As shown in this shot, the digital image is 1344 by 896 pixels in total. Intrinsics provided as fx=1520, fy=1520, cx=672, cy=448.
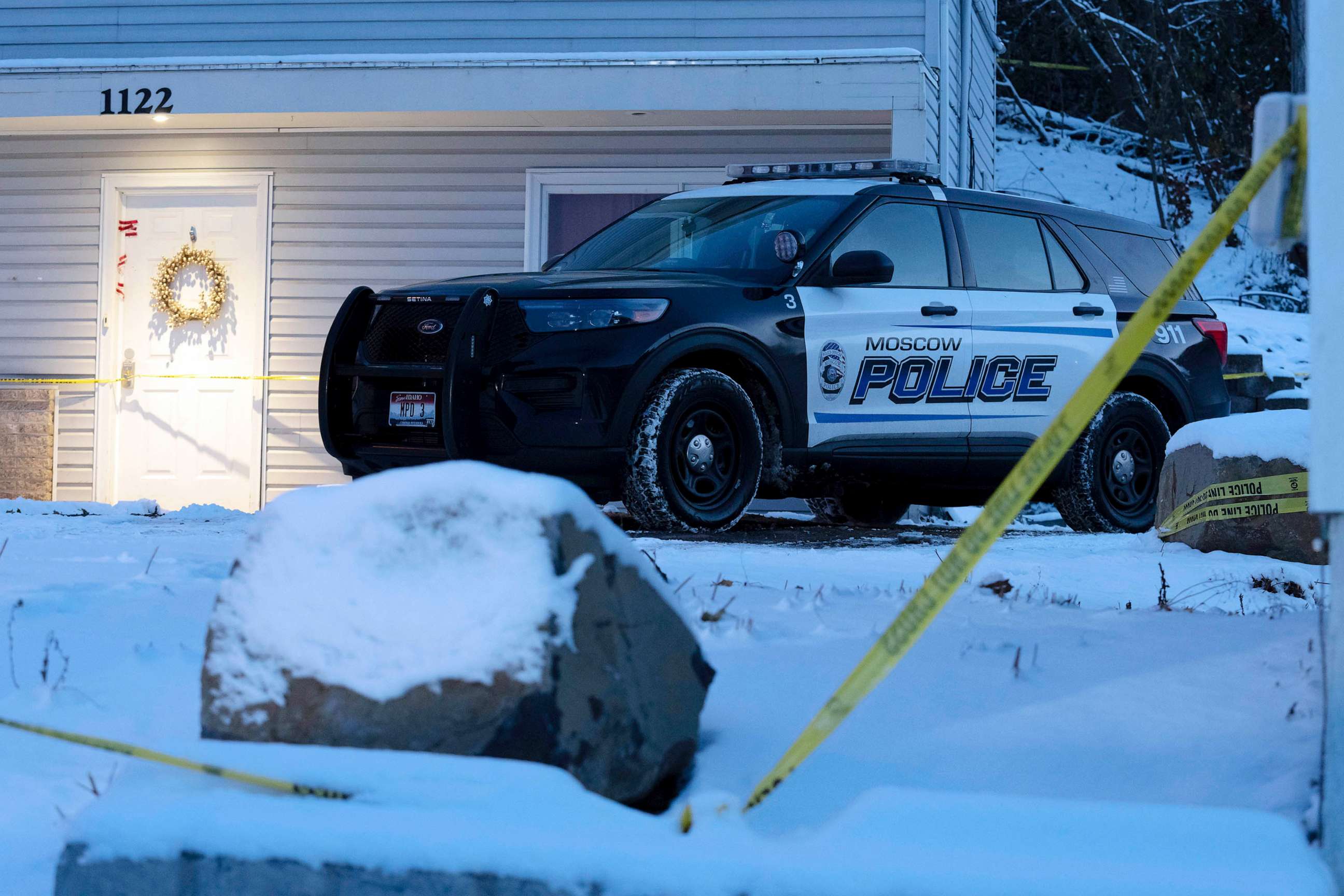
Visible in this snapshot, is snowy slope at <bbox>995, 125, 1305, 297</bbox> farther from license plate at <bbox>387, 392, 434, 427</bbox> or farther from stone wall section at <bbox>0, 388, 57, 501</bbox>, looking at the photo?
license plate at <bbox>387, 392, 434, 427</bbox>

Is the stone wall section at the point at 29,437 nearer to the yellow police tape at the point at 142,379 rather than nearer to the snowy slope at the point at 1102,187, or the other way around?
the yellow police tape at the point at 142,379

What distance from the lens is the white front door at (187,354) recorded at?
11.4 m

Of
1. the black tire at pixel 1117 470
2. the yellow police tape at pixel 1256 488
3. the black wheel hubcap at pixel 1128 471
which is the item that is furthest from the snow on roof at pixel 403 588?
the black wheel hubcap at pixel 1128 471

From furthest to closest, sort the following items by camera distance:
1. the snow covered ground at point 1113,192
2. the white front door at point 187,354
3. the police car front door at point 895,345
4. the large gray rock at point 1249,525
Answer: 1. the snow covered ground at point 1113,192
2. the white front door at point 187,354
3. the police car front door at point 895,345
4. the large gray rock at point 1249,525

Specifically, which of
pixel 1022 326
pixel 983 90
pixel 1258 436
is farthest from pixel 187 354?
pixel 983 90

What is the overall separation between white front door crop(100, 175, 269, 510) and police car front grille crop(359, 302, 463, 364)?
4.78m

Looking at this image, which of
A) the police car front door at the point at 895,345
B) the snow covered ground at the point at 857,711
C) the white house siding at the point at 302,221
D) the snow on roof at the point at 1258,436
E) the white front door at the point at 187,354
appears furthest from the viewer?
the white front door at the point at 187,354

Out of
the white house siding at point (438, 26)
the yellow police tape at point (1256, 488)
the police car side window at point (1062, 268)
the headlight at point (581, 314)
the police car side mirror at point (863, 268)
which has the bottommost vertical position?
the yellow police tape at point (1256, 488)

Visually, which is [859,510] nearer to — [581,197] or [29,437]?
[581,197]

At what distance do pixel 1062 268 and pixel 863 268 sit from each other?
1784 mm

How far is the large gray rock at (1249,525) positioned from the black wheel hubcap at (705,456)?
2.13m

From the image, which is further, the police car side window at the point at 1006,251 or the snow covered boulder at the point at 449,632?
the police car side window at the point at 1006,251

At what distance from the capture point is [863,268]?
706 cm

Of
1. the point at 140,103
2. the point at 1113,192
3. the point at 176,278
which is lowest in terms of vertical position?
the point at 176,278
